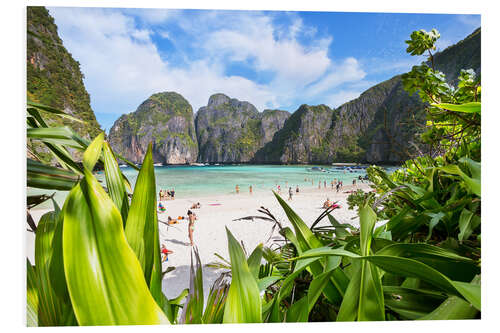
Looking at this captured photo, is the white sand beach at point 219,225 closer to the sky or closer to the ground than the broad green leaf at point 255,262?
closer to the ground

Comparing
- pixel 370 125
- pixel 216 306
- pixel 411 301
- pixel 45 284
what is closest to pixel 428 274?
pixel 411 301

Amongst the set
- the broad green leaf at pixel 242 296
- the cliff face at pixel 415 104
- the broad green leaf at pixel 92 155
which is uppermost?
the cliff face at pixel 415 104

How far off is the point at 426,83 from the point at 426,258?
0.50m

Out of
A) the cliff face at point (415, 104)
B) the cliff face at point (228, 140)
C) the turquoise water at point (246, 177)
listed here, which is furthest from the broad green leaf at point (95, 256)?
the cliff face at point (228, 140)

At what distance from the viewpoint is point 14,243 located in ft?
1.62

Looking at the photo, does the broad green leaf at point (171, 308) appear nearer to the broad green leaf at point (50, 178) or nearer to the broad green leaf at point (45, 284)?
the broad green leaf at point (45, 284)

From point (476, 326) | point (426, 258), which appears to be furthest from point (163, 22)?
point (476, 326)

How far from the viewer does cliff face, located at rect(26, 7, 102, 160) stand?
1.94ft

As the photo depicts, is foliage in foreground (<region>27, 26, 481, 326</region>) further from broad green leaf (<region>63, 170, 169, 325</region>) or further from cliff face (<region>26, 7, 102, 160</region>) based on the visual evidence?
cliff face (<region>26, 7, 102, 160</region>)

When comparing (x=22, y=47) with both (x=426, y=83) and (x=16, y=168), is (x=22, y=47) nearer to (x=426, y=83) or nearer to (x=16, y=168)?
(x=16, y=168)

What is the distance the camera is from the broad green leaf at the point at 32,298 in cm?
37

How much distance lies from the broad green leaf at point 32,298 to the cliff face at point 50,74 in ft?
0.86

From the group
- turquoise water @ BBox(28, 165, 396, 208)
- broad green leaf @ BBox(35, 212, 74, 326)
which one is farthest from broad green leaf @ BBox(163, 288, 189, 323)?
turquoise water @ BBox(28, 165, 396, 208)
